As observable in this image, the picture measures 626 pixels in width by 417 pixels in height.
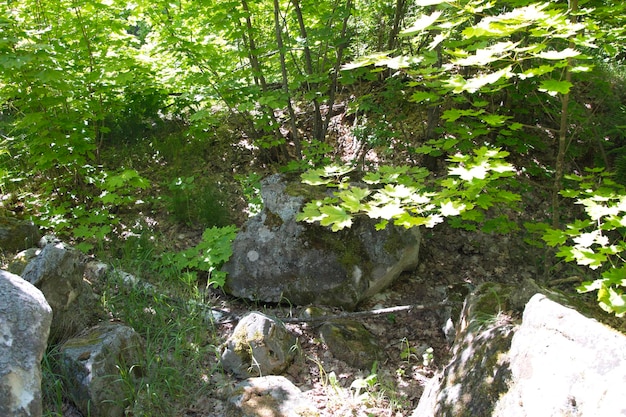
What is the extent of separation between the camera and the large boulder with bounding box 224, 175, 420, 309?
381 cm

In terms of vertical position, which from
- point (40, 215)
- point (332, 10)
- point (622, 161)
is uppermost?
point (332, 10)

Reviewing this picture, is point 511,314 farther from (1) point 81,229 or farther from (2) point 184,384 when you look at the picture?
(1) point 81,229

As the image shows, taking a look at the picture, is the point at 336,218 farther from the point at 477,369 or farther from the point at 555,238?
the point at 555,238

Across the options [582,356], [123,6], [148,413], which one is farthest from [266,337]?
[123,6]

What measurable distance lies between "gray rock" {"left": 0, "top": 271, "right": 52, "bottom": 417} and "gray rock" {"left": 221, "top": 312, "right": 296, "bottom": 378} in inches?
48.0

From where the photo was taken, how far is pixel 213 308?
3641mm

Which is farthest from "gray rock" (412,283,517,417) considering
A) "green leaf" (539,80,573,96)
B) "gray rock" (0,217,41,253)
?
"gray rock" (0,217,41,253)

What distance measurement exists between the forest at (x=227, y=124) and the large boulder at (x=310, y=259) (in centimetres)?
26

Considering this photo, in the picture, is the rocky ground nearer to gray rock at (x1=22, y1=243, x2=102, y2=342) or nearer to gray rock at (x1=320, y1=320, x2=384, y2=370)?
gray rock at (x1=320, y1=320, x2=384, y2=370)

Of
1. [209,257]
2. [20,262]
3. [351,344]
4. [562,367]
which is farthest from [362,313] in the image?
[20,262]

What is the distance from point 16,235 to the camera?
4.04 m

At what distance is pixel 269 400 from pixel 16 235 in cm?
300

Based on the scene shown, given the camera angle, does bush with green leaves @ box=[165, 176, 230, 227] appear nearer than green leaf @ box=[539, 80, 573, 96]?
No

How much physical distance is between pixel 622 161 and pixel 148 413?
4.55m
